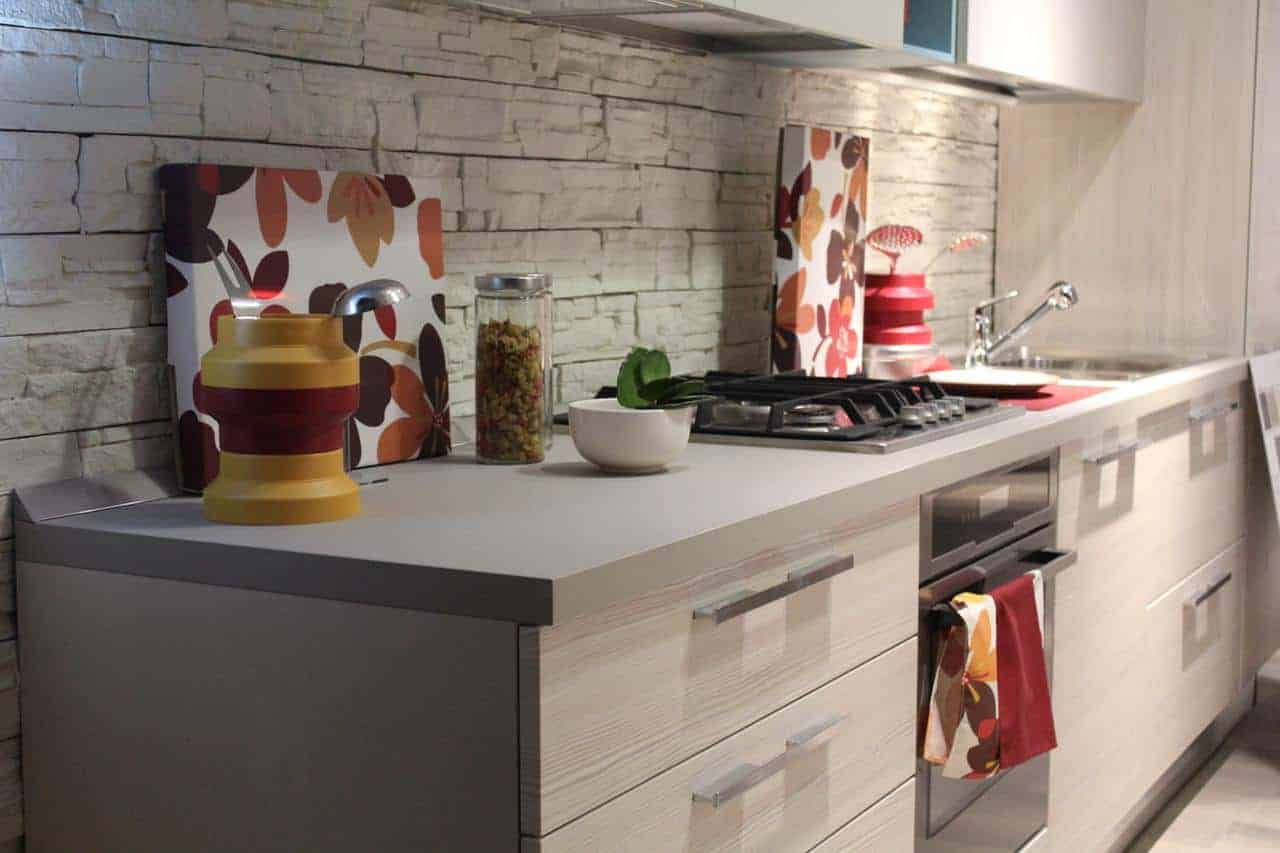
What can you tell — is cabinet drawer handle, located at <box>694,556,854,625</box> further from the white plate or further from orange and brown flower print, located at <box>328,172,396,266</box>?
the white plate

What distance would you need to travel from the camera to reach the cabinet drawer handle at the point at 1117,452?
9.09 feet

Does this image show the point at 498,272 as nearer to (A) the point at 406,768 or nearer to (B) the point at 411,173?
(B) the point at 411,173


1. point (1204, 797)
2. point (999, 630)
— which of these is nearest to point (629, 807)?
point (999, 630)

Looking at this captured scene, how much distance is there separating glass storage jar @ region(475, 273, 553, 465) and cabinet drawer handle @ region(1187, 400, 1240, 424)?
1.82 m

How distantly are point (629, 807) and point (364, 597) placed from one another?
0.32m

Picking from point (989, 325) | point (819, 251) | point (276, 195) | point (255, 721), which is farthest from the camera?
point (989, 325)

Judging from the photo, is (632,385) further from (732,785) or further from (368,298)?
(732,785)

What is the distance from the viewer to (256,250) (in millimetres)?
1854

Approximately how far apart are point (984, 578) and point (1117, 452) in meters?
0.73

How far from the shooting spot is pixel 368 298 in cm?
164

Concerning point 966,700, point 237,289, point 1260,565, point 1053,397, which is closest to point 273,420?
point 237,289

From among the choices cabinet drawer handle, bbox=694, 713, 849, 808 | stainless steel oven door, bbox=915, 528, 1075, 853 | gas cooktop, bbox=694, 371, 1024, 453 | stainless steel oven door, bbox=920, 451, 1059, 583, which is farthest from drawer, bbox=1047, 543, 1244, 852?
cabinet drawer handle, bbox=694, 713, 849, 808

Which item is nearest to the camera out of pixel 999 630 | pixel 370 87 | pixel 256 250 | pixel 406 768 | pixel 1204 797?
pixel 406 768

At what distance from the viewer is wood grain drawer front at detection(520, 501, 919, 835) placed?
1.35 metres
